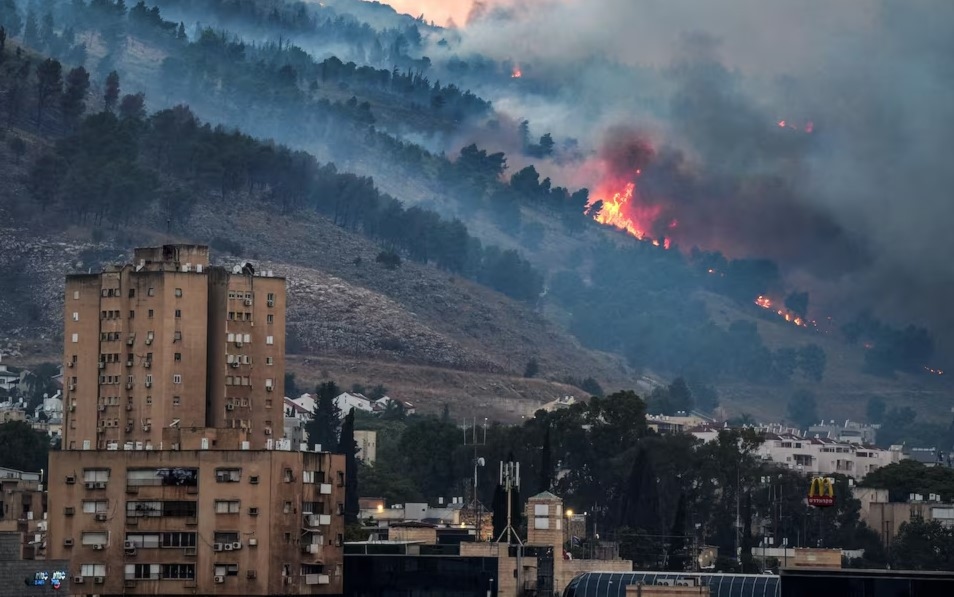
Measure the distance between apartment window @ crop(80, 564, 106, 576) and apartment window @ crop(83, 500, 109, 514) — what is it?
2.83 metres

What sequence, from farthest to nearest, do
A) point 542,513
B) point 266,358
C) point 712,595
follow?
point 266,358 → point 542,513 → point 712,595

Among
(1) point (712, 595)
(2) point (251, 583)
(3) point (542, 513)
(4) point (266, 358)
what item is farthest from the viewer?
(4) point (266, 358)

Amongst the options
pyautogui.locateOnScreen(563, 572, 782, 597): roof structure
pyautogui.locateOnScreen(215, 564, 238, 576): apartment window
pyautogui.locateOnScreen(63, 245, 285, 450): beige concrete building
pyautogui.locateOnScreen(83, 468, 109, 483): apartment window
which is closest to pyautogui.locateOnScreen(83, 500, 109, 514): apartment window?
pyautogui.locateOnScreen(83, 468, 109, 483): apartment window

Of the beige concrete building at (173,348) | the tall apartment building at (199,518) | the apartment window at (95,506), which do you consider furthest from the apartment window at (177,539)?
the beige concrete building at (173,348)

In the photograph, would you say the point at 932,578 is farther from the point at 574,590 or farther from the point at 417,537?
the point at 417,537

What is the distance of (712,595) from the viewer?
127m

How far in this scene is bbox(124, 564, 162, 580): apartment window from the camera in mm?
135750

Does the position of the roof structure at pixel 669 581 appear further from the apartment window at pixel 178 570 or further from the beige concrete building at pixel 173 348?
the beige concrete building at pixel 173 348

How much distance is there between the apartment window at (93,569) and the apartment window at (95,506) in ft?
9.29

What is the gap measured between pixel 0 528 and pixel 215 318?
2854 centimetres

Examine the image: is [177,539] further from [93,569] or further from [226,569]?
[93,569]

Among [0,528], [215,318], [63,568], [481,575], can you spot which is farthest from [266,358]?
[63,568]

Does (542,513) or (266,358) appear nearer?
(542,513)

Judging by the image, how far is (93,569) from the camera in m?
136
